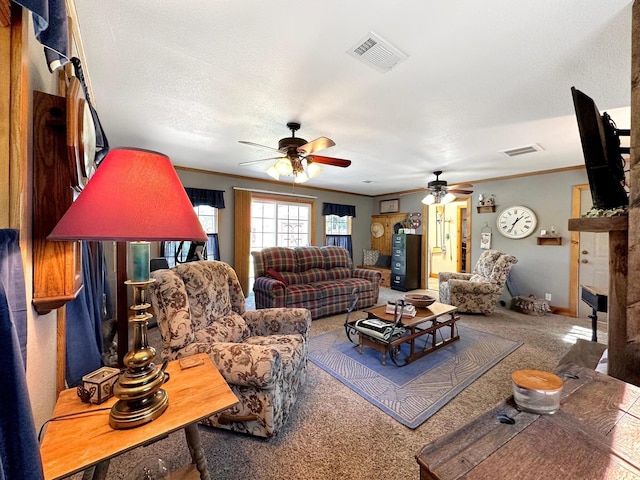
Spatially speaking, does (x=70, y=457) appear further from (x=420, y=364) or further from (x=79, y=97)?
(x=420, y=364)

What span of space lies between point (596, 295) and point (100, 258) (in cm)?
454

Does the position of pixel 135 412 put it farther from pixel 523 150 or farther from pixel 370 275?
pixel 523 150

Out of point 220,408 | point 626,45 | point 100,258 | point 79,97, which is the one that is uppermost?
point 626,45

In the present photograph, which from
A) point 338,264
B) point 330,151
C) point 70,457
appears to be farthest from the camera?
point 338,264

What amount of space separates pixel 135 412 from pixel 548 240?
18.5 ft

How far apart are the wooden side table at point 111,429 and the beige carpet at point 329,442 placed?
413 mm

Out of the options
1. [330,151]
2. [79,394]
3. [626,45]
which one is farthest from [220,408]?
[330,151]

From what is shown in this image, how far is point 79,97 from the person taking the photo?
99 cm

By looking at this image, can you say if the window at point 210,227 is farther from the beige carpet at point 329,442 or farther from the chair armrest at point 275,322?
the beige carpet at point 329,442

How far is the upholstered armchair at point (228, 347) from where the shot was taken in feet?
4.99

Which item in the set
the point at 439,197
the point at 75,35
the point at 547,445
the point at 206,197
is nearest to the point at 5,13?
the point at 75,35

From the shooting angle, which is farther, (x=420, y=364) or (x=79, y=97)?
(x=420, y=364)

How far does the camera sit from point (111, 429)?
35.1 inches

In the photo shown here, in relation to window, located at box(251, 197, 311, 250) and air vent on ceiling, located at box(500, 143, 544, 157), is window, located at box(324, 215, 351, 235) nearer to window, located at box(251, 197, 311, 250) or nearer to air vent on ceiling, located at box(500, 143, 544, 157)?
window, located at box(251, 197, 311, 250)
